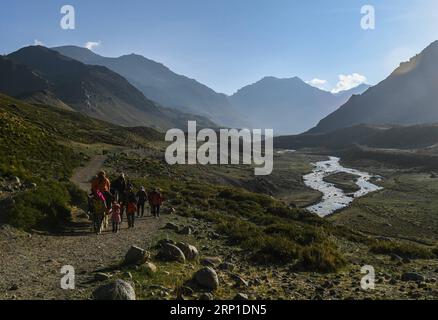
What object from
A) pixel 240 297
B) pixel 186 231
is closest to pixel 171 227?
pixel 186 231

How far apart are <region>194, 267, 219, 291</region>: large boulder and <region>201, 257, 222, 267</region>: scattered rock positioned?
3.40 meters

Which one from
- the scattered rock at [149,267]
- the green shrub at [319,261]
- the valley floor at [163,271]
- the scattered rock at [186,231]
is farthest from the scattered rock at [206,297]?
the scattered rock at [186,231]

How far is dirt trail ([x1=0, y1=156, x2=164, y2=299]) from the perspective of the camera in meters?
12.7

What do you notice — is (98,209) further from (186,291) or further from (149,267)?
(186,291)

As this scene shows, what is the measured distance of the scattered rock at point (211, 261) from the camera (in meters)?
17.7

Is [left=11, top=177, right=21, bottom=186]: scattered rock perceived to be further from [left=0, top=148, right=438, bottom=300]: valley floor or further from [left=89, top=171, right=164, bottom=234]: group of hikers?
[left=89, top=171, right=164, bottom=234]: group of hikers

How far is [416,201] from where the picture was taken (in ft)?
273

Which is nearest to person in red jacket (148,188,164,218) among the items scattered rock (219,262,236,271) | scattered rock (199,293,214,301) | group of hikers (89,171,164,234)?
group of hikers (89,171,164,234)

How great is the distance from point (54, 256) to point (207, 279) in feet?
22.4

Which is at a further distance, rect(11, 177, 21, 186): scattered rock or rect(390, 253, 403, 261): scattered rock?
rect(11, 177, 21, 186): scattered rock

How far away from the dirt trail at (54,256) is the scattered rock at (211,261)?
11.1 ft

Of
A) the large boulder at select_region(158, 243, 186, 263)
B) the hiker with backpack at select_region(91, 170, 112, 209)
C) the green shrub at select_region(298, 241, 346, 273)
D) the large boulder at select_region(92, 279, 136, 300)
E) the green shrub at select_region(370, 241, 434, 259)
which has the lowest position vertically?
the green shrub at select_region(370, 241, 434, 259)
